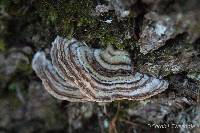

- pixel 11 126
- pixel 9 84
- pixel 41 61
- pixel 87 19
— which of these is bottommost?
pixel 11 126

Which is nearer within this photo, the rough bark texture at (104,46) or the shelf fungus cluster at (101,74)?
the rough bark texture at (104,46)

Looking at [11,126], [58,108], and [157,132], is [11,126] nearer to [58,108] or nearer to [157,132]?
[58,108]

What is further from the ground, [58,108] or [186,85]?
[186,85]

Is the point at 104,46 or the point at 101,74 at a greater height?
the point at 104,46

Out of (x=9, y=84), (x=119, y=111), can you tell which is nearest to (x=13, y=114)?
(x=9, y=84)
